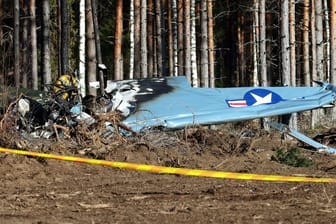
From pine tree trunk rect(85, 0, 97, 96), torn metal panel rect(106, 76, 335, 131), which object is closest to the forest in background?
pine tree trunk rect(85, 0, 97, 96)

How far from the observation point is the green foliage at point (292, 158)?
492 inches

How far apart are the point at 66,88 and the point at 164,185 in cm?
423

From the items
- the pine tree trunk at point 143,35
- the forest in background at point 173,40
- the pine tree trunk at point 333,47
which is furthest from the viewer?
the pine tree trunk at point 333,47

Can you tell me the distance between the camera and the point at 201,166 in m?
12.0

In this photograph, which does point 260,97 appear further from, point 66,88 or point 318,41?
point 318,41

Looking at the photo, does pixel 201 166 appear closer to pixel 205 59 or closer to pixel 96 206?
pixel 96 206

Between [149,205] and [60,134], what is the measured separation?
4813 mm

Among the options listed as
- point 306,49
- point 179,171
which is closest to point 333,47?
point 306,49

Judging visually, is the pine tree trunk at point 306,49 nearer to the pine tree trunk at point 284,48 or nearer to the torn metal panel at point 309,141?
the pine tree trunk at point 284,48

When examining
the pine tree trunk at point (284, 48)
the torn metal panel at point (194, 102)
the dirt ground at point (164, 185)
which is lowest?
the dirt ground at point (164, 185)

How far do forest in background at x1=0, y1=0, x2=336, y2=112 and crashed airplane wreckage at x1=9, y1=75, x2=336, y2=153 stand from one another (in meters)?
0.96

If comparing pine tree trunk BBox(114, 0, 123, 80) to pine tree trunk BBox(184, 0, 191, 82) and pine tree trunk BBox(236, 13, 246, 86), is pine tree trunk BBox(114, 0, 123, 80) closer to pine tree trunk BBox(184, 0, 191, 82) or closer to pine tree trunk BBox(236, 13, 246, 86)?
pine tree trunk BBox(184, 0, 191, 82)

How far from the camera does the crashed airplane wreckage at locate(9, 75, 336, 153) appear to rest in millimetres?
12914

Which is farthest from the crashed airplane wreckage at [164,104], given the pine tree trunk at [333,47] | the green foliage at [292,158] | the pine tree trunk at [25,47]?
the pine tree trunk at [25,47]
